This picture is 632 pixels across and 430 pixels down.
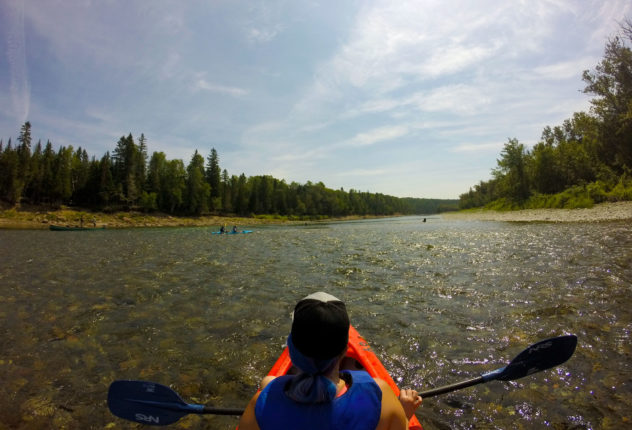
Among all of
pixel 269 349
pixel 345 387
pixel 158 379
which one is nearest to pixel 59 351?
pixel 158 379

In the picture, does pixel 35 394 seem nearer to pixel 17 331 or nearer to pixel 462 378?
pixel 17 331

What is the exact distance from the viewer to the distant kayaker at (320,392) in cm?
192

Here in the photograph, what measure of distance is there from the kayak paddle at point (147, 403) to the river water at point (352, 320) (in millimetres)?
796

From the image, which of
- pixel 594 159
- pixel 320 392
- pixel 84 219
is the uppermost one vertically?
pixel 594 159

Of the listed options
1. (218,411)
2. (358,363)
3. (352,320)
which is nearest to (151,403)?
(218,411)

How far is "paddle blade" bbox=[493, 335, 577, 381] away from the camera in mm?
4207

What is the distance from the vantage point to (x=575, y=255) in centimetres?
1379

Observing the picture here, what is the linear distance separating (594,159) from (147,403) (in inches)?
2738

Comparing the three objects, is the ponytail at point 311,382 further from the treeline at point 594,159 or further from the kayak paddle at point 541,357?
A: the treeline at point 594,159

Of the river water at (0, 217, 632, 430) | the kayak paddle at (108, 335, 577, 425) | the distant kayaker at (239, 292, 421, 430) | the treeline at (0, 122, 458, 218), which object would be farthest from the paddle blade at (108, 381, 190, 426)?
the treeline at (0, 122, 458, 218)

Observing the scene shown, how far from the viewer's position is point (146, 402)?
371 cm

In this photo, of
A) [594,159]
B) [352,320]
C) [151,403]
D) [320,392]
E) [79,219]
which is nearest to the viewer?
[320,392]

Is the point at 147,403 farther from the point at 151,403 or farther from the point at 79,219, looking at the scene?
the point at 79,219

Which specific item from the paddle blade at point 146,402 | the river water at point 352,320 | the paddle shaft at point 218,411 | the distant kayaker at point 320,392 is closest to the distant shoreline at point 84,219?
the river water at point 352,320
